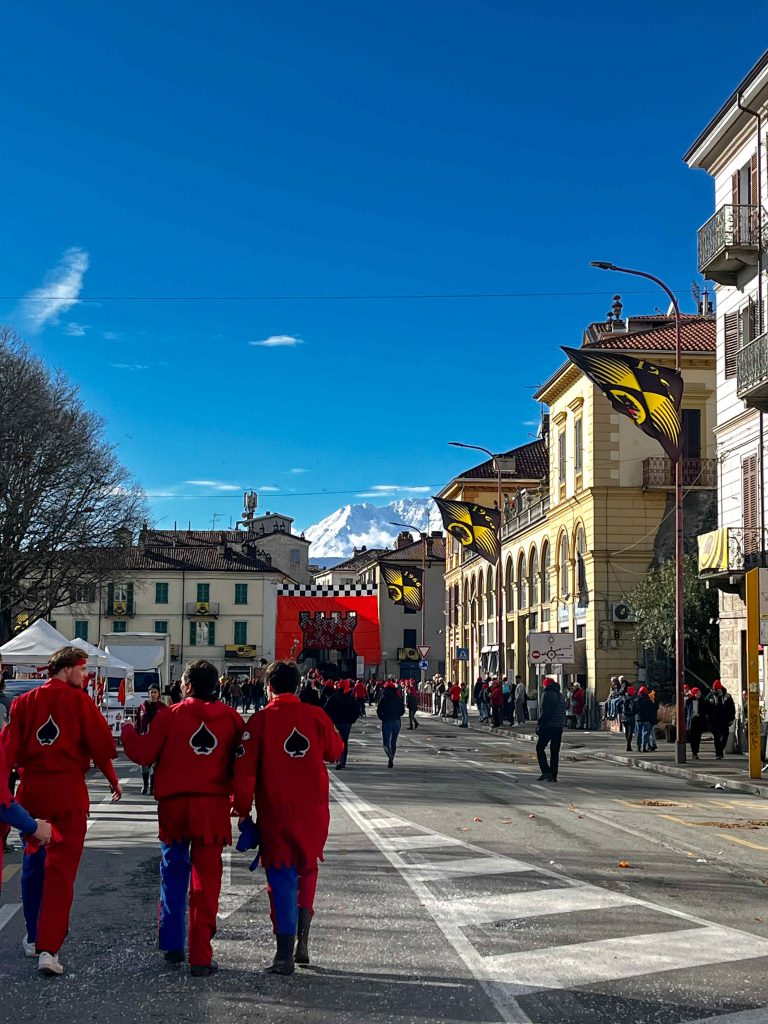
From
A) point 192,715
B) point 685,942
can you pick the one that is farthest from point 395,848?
point 192,715

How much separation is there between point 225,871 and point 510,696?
3712cm

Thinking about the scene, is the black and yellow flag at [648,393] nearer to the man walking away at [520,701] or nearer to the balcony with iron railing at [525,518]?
the man walking away at [520,701]

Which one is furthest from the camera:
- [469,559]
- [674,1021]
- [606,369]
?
[469,559]

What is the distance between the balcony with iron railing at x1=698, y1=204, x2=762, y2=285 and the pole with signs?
407 inches

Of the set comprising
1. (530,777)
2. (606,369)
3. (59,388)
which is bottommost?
(530,777)

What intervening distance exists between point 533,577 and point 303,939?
50.6 metres

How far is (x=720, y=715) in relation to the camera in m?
27.6

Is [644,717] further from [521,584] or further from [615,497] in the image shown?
[521,584]

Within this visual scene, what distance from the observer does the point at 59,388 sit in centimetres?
4188

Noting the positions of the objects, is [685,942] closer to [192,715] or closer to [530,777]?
[192,715]

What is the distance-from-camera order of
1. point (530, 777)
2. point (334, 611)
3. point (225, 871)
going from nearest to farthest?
point (225, 871), point (530, 777), point (334, 611)

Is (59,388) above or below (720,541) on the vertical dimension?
above

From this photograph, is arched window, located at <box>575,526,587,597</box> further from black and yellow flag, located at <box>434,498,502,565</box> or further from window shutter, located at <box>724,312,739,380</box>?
window shutter, located at <box>724,312,739,380</box>

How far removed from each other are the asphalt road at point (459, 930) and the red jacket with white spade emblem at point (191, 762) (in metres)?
0.80
